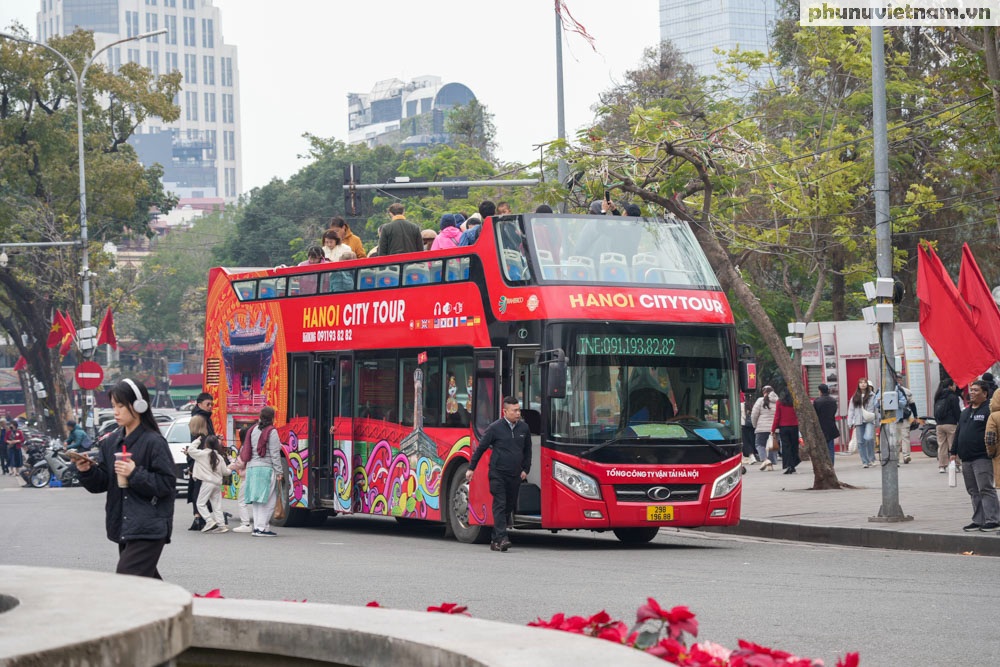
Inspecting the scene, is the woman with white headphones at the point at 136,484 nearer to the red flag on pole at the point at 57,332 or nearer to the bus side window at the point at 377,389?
the bus side window at the point at 377,389

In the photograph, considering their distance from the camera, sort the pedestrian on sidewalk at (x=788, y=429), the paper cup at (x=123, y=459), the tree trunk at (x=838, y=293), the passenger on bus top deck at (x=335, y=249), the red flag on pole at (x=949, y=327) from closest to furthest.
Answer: the paper cup at (x=123, y=459) < the red flag on pole at (x=949, y=327) < the passenger on bus top deck at (x=335, y=249) < the pedestrian on sidewalk at (x=788, y=429) < the tree trunk at (x=838, y=293)

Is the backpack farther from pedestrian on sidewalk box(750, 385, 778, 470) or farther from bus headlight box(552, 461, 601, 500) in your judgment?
bus headlight box(552, 461, 601, 500)

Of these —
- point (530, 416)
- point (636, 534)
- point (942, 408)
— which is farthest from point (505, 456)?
point (942, 408)

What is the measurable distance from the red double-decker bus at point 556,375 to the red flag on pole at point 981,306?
311 centimetres

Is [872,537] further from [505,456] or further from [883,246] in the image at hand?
[505,456]

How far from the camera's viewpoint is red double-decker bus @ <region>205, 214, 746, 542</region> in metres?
15.4

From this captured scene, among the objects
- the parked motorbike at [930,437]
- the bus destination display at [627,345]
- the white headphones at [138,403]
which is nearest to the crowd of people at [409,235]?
the bus destination display at [627,345]

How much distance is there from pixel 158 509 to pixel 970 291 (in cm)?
1207

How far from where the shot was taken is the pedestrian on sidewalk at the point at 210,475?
1856 cm

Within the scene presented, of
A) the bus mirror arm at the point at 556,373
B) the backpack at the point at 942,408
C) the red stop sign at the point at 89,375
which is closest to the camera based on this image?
the bus mirror arm at the point at 556,373

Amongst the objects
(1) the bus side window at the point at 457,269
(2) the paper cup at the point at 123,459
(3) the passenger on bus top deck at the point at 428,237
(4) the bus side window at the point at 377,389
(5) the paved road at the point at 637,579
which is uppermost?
(3) the passenger on bus top deck at the point at 428,237

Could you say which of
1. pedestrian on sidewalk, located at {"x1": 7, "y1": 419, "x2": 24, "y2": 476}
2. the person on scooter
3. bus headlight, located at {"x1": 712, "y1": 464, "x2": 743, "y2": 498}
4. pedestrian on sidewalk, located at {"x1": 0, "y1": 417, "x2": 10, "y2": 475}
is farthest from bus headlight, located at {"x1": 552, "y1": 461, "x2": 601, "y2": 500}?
pedestrian on sidewalk, located at {"x1": 0, "y1": 417, "x2": 10, "y2": 475}

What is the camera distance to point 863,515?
18.5 m

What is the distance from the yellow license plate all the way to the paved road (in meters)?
0.41
